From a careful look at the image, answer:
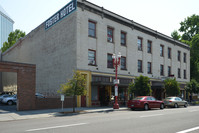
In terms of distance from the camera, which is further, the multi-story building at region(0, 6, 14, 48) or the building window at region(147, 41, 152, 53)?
the multi-story building at region(0, 6, 14, 48)

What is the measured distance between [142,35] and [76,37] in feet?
42.6

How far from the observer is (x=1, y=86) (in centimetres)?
4638

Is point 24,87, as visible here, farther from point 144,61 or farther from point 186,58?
point 186,58

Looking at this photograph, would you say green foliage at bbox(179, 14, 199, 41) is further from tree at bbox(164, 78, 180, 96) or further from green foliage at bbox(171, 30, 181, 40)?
tree at bbox(164, 78, 180, 96)

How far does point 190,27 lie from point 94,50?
3557 cm

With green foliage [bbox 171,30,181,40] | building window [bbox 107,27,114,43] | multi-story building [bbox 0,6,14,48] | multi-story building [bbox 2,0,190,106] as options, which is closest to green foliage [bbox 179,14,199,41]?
green foliage [bbox 171,30,181,40]

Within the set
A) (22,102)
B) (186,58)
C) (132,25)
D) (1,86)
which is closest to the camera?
(22,102)

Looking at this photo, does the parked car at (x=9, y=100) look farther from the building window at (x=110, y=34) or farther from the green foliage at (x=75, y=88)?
the building window at (x=110, y=34)

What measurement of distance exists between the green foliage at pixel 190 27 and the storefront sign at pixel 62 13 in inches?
1417

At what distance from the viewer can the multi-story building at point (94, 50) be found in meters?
23.1

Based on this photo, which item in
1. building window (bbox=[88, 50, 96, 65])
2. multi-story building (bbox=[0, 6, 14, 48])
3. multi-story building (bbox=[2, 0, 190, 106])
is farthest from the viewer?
multi-story building (bbox=[0, 6, 14, 48])

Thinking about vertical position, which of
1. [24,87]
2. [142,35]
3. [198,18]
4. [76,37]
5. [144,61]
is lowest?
[24,87]

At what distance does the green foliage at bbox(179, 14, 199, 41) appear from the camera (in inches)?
1932

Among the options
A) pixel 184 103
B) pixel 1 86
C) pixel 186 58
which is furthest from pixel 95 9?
pixel 1 86
